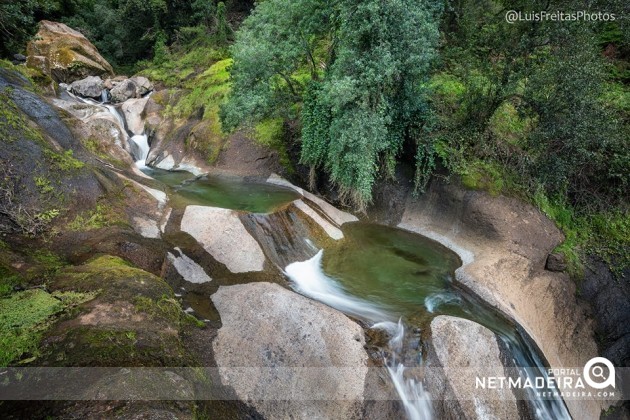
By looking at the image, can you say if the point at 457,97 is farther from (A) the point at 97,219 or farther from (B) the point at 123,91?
(B) the point at 123,91

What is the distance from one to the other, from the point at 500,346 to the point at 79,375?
280 inches

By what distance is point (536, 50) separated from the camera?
9703mm

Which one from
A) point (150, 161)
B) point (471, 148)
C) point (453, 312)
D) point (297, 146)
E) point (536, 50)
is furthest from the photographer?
point (150, 161)

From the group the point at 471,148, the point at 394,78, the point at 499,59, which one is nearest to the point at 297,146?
the point at 394,78

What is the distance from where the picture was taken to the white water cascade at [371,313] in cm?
616

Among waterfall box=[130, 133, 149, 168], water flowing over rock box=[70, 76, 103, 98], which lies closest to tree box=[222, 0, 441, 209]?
waterfall box=[130, 133, 149, 168]

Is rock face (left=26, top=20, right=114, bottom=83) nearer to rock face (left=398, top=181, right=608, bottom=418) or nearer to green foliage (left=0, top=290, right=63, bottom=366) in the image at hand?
green foliage (left=0, top=290, right=63, bottom=366)

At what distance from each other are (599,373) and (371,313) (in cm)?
672

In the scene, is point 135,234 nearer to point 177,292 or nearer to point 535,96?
point 177,292

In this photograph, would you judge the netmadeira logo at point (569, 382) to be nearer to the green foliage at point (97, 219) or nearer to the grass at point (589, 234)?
the grass at point (589, 234)

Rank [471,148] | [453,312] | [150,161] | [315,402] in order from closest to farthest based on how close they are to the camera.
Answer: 1. [315,402]
2. [453,312]
3. [471,148]
4. [150,161]

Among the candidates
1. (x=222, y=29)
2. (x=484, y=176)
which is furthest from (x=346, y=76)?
(x=222, y=29)

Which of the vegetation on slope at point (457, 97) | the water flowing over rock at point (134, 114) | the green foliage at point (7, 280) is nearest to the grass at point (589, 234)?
the vegetation on slope at point (457, 97)

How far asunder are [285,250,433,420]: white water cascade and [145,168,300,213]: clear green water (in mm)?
2342
